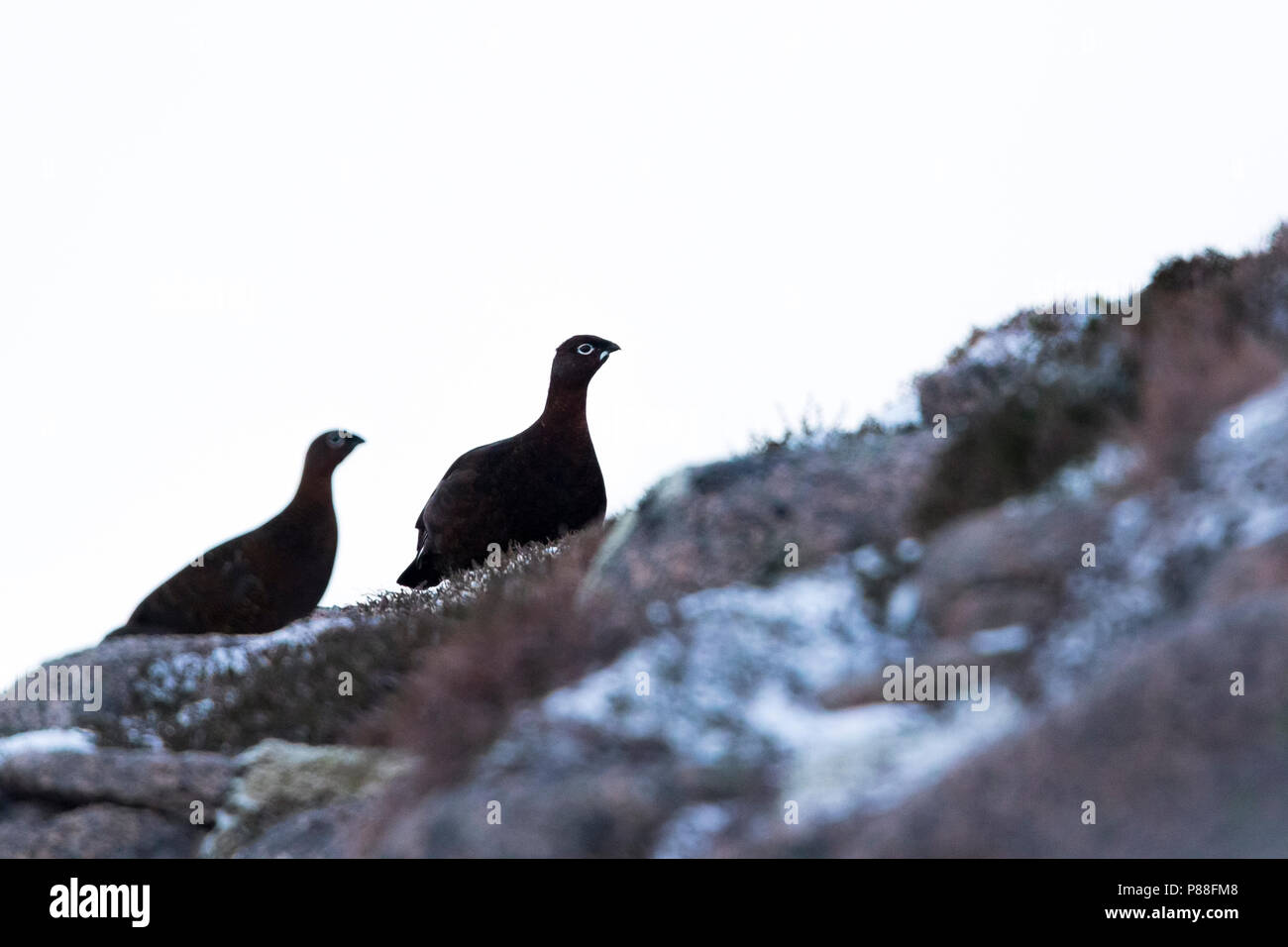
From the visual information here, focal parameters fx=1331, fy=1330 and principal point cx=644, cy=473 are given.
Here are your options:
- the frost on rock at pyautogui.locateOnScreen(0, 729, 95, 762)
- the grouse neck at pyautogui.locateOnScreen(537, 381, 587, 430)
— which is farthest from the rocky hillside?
the grouse neck at pyautogui.locateOnScreen(537, 381, 587, 430)

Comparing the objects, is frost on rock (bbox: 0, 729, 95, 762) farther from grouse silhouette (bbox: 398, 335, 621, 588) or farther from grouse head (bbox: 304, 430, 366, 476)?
grouse silhouette (bbox: 398, 335, 621, 588)

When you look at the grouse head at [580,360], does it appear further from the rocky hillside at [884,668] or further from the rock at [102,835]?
the rock at [102,835]

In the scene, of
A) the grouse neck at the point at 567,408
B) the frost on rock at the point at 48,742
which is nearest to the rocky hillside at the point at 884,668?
the frost on rock at the point at 48,742

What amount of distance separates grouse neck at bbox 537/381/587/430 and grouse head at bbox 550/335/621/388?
2.0 inches

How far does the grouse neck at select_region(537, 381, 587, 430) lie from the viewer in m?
13.4

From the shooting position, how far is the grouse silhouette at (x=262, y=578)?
37.9ft

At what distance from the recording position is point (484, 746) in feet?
19.2

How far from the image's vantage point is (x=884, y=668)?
5777 millimetres

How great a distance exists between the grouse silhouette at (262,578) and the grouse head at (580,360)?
101 inches

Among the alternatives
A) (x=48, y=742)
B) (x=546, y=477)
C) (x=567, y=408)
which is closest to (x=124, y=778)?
(x=48, y=742)

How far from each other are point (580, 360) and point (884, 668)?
26.2 feet

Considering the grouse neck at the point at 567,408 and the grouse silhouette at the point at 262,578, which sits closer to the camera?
the grouse silhouette at the point at 262,578
